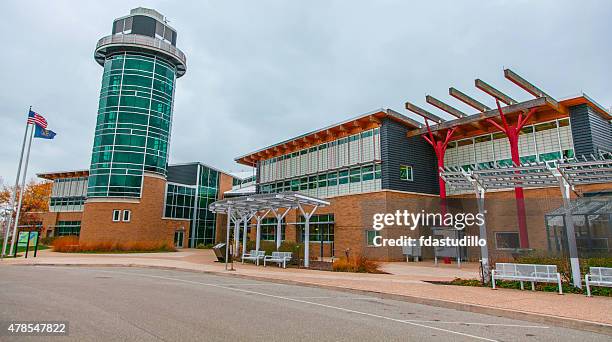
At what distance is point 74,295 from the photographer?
9469mm

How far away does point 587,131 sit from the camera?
69.6 ft

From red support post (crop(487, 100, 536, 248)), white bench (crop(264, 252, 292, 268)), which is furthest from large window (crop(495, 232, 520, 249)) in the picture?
white bench (crop(264, 252, 292, 268))

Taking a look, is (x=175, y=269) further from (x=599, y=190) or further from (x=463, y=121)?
(x=599, y=190)

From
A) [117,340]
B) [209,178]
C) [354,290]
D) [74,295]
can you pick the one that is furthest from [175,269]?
[209,178]

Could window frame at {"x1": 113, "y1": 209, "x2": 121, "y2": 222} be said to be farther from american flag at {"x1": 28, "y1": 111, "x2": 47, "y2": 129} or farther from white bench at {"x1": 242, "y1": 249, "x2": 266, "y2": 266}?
white bench at {"x1": 242, "y1": 249, "x2": 266, "y2": 266}

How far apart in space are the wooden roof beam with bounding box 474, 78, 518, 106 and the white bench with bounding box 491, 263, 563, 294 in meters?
11.4

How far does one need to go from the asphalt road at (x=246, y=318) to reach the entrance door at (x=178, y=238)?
3334cm

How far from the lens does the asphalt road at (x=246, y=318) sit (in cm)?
579

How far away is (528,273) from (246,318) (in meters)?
9.51

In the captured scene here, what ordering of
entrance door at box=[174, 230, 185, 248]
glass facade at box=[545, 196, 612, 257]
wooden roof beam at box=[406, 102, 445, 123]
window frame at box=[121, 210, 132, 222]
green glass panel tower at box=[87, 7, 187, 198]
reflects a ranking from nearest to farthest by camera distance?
glass facade at box=[545, 196, 612, 257] < wooden roof beam at box=[406, 102, 445, 123] < window frame at box=[121, 210, 132, 222] < green glass panel tower at box=[87, 7, 187, 198] < entrance door at box=[174, 230, 185, 248]

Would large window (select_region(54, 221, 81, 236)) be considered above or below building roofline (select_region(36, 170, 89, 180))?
below

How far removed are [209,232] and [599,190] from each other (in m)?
40.2

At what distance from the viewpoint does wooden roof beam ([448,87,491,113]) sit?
2181 centimetres

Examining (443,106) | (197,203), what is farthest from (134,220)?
(443,106)
